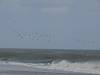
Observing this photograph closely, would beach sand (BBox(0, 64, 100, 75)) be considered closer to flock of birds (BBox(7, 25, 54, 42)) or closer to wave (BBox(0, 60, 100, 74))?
wave (BBox(0, 60, 100, 74))

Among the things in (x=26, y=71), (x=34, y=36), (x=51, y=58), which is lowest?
(x=26, y=71)

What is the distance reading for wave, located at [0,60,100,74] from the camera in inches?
208

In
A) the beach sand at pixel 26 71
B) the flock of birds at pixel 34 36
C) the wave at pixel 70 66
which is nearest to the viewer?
the beach sand at pixel 26 71

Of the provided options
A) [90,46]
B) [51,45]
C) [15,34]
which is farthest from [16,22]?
[90,46]

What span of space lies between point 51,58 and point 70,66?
0.34 m

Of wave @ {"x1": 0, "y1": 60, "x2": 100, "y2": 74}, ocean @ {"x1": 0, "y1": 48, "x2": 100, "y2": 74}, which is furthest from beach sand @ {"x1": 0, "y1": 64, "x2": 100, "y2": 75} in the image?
ocean @ {"x1": 0, "y1": 48, "x2": 100, "y2": 74}

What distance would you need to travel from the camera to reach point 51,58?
5.70 metres

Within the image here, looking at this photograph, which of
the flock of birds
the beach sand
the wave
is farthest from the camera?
the flock of birds

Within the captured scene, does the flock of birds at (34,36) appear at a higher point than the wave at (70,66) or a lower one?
higher

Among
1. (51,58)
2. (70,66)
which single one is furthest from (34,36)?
(70,66)

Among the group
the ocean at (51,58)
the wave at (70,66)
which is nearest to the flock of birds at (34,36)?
the ocean at (51,58)

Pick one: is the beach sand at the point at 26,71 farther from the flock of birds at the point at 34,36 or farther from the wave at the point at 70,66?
the flock of birds at the point at 34,36

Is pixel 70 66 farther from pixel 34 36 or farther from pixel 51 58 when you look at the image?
pixel 34 36

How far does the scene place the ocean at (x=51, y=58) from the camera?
219 inches
